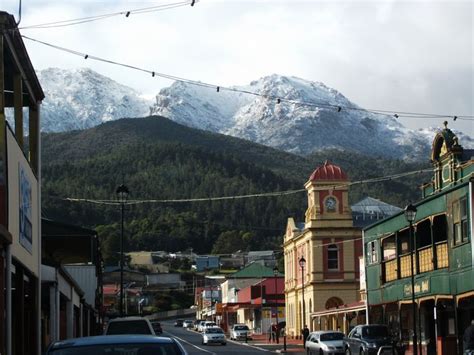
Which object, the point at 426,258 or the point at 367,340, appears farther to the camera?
the point at 426,258

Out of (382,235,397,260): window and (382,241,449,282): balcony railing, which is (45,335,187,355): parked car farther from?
(382,235,397,260): window

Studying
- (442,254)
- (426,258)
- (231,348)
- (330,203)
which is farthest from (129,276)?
(442,254)

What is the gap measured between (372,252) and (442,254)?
13.8 metres

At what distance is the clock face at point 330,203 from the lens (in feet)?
259

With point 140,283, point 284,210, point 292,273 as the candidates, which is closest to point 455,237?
point 292,273

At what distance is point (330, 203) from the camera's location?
259 feet

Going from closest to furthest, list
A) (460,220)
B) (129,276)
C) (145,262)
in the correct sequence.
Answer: (460,220), (129,276), (145,262)

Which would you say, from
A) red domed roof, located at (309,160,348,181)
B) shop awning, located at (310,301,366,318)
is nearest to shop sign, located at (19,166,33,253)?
shop awning, located at (310,301,366,318)

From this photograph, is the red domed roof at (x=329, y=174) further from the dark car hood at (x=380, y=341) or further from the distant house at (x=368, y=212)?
the dark car hood at (x=380, y=341)

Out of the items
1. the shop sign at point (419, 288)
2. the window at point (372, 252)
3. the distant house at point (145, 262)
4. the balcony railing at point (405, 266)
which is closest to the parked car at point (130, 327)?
the shop sign at point (419, 288)

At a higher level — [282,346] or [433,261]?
[433,261]

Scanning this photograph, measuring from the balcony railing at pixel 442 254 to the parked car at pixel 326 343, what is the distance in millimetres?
5916

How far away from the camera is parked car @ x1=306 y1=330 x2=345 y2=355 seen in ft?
140

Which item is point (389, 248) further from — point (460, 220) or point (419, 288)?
point (460, 220)
